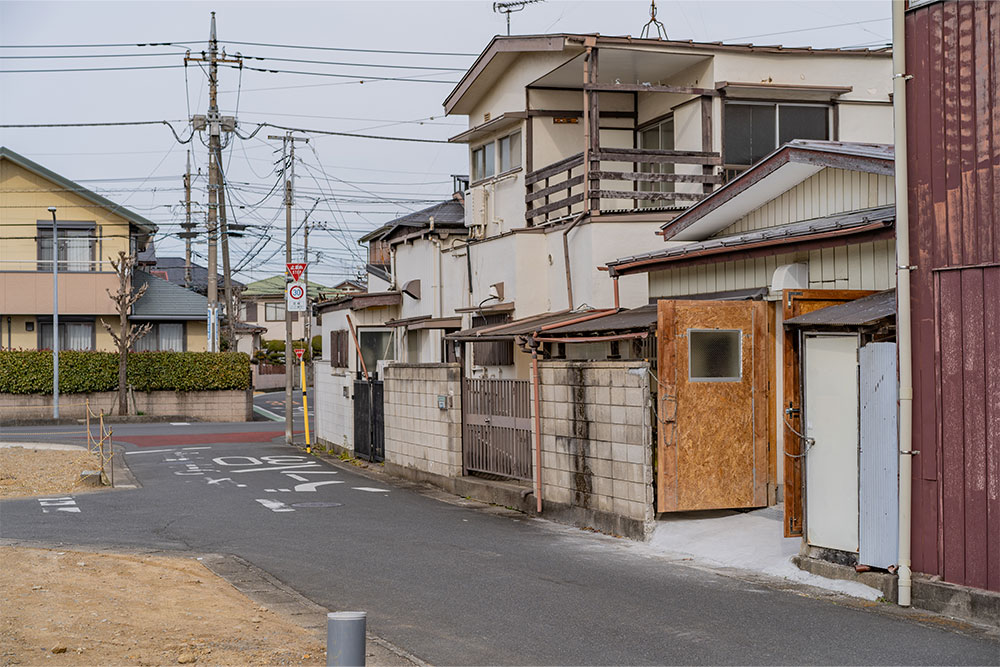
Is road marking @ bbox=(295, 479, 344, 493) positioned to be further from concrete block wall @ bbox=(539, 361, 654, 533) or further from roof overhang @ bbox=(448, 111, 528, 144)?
roof overhang @ bbox=(448, 111, 528, 144)

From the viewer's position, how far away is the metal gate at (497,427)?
49.4ft

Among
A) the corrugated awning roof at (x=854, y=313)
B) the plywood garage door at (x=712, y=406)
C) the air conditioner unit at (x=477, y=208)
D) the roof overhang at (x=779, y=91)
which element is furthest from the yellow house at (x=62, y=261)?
the corrugated awning roof at (x=854, y=313)

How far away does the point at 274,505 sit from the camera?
1571cm

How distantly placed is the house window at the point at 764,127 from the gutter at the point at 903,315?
37.1 ft

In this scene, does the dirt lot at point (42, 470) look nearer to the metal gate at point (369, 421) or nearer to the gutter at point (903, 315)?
the metal gate at point (369, 421)

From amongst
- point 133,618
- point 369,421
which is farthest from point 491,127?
point 133,618

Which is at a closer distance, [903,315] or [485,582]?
[903,315]

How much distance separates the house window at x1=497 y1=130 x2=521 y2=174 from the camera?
22266 millimetres

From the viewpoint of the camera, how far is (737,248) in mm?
13055

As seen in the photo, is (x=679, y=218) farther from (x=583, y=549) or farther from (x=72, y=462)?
(x=72, y=462)

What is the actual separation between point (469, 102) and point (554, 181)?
150 inches

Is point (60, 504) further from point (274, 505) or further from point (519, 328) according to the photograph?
point (519, 328)

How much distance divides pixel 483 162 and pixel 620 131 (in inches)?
157

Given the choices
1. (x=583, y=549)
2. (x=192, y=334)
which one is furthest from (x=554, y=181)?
(x=192, y=334)
